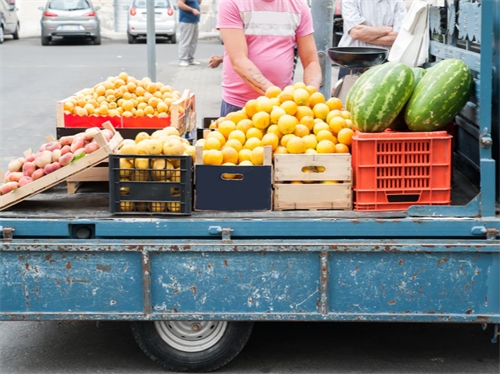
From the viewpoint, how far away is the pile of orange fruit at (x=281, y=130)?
4527mm

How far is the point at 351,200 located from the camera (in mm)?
4469

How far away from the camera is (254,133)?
4707 millimetres

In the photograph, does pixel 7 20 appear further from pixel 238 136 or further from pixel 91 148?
pixel 238 136

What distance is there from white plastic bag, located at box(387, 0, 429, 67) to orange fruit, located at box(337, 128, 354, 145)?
4.51 ft

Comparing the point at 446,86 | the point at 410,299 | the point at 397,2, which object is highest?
the point at 397,2

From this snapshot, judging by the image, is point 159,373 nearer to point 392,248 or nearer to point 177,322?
point 177,322

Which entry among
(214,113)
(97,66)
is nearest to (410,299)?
(214,113)

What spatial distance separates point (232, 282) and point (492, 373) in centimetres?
144

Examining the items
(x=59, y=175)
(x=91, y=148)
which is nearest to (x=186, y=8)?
(x=91, y=148)

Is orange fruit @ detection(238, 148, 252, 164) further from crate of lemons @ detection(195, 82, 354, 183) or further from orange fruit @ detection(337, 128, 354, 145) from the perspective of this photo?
orange fruit @ detection(337, 128, 354, 145)

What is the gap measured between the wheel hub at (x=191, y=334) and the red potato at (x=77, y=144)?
1056mm

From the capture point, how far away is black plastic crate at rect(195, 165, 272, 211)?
4414 mm

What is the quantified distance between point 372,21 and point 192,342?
13.4ft

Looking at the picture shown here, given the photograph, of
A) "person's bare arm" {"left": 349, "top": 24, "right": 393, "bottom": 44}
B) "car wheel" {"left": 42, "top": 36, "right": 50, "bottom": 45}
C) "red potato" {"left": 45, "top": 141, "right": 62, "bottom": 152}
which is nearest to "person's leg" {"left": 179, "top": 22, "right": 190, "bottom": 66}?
"car wheel" {"left": 42, "top": 36, "right": 50, "bottom": 45}
